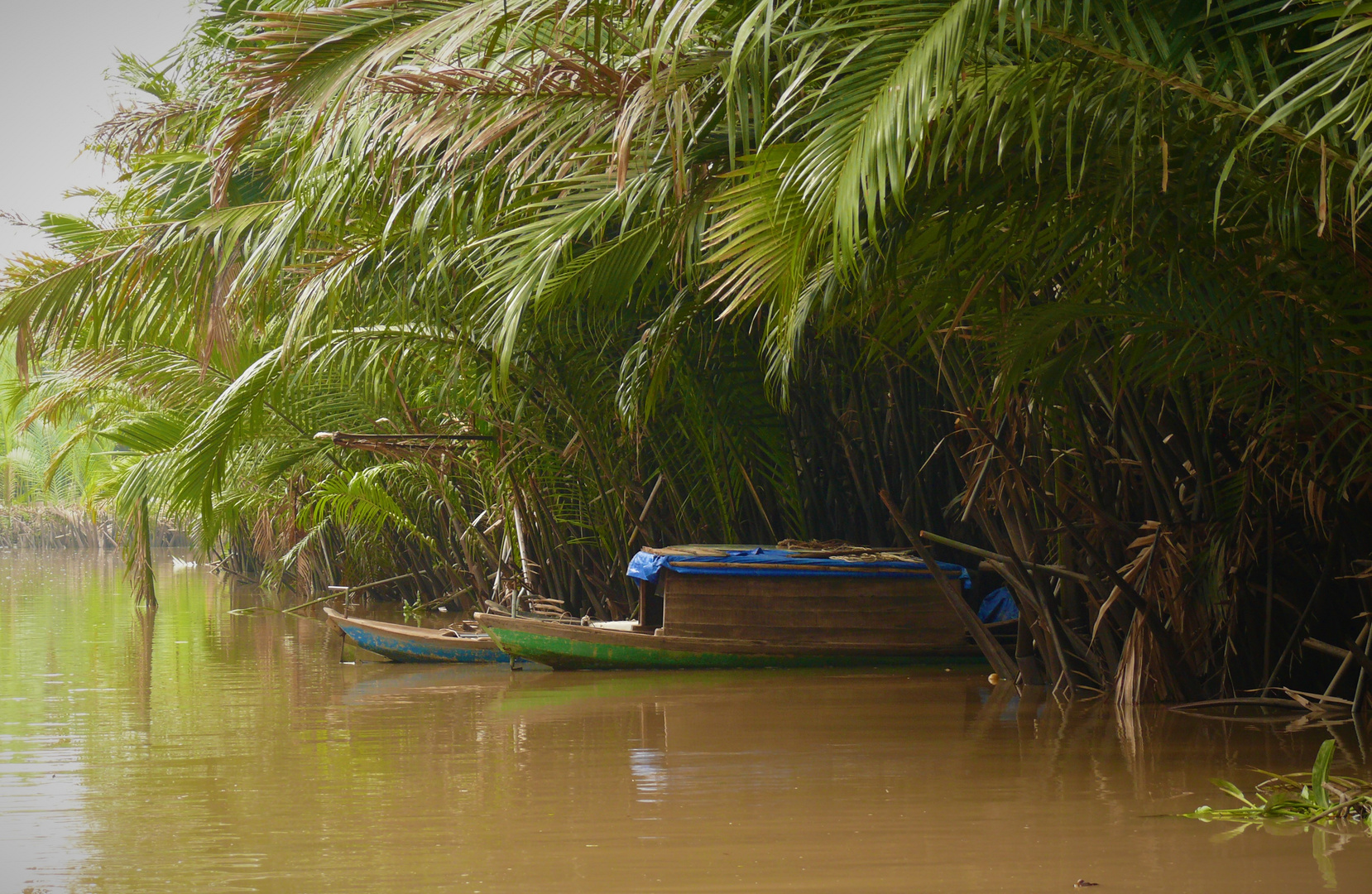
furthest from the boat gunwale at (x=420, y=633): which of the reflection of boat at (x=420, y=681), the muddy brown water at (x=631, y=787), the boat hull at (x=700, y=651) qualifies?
the boat hull at (x=700, y=651)

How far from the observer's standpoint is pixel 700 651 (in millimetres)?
8023

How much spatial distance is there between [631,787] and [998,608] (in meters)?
3.76

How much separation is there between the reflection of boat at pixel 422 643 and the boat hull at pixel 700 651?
2.31 feet

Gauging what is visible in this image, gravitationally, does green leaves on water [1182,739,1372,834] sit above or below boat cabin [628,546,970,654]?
below

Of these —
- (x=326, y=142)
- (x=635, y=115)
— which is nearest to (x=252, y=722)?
(x=326, y=142)

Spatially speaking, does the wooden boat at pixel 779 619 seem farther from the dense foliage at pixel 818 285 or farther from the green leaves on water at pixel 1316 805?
the green leaves on water at pixel 1316 805

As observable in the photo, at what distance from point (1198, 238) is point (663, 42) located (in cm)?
185

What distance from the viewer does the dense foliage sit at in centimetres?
366

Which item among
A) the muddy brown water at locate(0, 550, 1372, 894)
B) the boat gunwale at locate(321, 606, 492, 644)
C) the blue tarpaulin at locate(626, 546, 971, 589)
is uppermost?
the blue tarpaulin at locate(626, 546, 971, 589)

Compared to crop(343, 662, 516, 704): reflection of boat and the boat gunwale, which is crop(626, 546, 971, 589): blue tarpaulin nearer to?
crop(343, 662, 516, 704): reflection of boat

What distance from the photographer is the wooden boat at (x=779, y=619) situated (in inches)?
311

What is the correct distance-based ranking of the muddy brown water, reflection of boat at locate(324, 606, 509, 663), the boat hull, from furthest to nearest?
reflection of boat at locate(324, 606, 509, 663), the boat hull, the muddy brown water

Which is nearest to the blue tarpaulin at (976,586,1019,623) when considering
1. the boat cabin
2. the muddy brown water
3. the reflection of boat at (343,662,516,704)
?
the boat cabin

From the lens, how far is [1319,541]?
5691 mm
